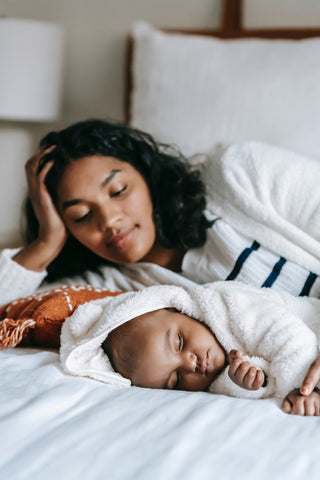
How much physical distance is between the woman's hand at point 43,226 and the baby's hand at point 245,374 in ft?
2.33

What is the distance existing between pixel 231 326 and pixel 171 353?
0.41ft

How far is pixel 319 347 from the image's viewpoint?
891 millimetres

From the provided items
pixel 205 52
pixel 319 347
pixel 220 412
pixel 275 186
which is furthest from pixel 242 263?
pixel 205 52

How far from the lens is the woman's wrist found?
1435 millimetres

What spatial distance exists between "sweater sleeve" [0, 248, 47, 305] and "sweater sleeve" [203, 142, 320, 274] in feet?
1.66

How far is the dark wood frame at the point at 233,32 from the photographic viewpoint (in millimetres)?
1833

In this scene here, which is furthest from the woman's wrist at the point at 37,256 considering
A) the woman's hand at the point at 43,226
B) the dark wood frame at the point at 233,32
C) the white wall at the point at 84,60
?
the dark wood frame at the point at 233,32

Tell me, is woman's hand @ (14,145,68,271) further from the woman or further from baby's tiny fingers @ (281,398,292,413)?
baby's tiny fingers @ (281,398,292,413)

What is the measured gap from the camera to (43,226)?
144cm

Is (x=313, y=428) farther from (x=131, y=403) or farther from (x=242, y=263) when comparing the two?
(x=242, y=263)

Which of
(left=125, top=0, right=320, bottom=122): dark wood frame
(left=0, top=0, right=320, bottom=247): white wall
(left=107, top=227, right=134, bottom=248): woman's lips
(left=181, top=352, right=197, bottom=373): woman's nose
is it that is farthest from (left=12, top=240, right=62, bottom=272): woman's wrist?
(left=125, top=0, right=320, bottom=122): dark wood frame

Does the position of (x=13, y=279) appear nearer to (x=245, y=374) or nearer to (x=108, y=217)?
(x=108, y=217)

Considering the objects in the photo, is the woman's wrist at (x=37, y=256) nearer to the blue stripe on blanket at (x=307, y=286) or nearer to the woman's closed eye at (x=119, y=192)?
the woman's closed eye at (x=119, y=192)

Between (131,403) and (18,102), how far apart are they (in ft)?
4.95
